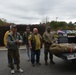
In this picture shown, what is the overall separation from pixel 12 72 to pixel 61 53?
195 cm

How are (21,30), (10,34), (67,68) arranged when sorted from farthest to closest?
(21,30), (67,68), (10,34)

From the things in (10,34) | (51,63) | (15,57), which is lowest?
(51,63)

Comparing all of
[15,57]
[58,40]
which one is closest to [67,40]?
[58,40]

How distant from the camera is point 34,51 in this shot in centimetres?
905

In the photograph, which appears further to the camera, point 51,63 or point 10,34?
point 51,63

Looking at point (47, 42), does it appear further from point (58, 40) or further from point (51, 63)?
point (51, 63)

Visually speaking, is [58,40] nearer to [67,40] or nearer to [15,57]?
[67,40]

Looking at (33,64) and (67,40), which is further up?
(67,40)

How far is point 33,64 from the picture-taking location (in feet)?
29.7

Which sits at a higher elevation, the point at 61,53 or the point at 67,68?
the point at 61,53

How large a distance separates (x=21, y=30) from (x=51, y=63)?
413 inches

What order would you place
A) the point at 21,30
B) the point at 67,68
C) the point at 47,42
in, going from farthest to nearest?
the point at 21,30
the point at 47,42
the point at 67,68

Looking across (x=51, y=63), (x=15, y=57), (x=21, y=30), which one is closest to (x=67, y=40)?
(x=51, y=63)

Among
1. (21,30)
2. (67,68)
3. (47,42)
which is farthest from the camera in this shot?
(21,30)
